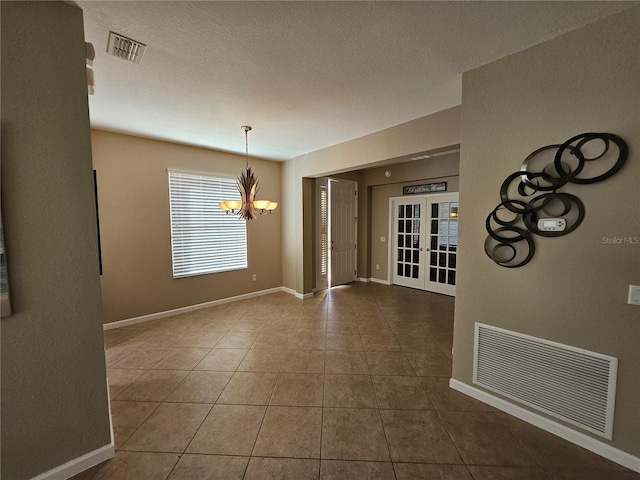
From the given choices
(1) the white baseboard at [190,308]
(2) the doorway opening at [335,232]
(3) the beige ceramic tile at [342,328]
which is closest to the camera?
(3) the beige ceramic tile at [342,328]

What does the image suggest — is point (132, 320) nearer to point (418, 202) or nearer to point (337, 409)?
point (337, 409)

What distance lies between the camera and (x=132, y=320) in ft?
12.3

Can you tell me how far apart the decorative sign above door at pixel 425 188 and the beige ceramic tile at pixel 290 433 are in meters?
4.53

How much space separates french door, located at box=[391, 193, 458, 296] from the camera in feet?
16.6

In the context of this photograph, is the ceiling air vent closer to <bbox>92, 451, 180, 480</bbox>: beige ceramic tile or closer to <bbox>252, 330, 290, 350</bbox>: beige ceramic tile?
<bbox>92, 451, 180, 480</bbox>: beige ceramic tile

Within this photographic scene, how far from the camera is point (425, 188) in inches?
210

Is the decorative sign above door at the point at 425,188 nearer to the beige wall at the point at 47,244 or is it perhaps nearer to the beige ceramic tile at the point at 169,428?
the beige ceramic tile at the point at 169,428

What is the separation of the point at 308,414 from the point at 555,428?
1753 mm

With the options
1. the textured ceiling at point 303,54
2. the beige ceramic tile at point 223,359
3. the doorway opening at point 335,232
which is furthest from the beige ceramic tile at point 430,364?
the doorway opening at point 335,232

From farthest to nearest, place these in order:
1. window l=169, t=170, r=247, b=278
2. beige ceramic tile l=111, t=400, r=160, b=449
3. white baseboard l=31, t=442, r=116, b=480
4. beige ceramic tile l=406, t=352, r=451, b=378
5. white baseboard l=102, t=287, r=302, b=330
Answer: window l=169, t=170, r=247, b=278, white baseboard l=102, t=287, r=302, b=330, beige ceramic tile l=406, t=352, r=451, b=378, beige ceramic tile l=111, t=400, r=160, b=449, white baseboard l=31, t=442, r=116, b=480

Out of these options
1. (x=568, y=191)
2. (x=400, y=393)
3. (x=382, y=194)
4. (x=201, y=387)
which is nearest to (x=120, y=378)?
(x=201, y=387)

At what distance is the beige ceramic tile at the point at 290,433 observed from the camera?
1.69 m

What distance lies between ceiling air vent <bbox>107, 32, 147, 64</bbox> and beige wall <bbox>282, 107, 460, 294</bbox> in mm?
2591

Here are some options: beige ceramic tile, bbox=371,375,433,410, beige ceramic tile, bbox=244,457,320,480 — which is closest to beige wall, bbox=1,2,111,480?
beige ceramic tile, bbox=244,457,320,480
